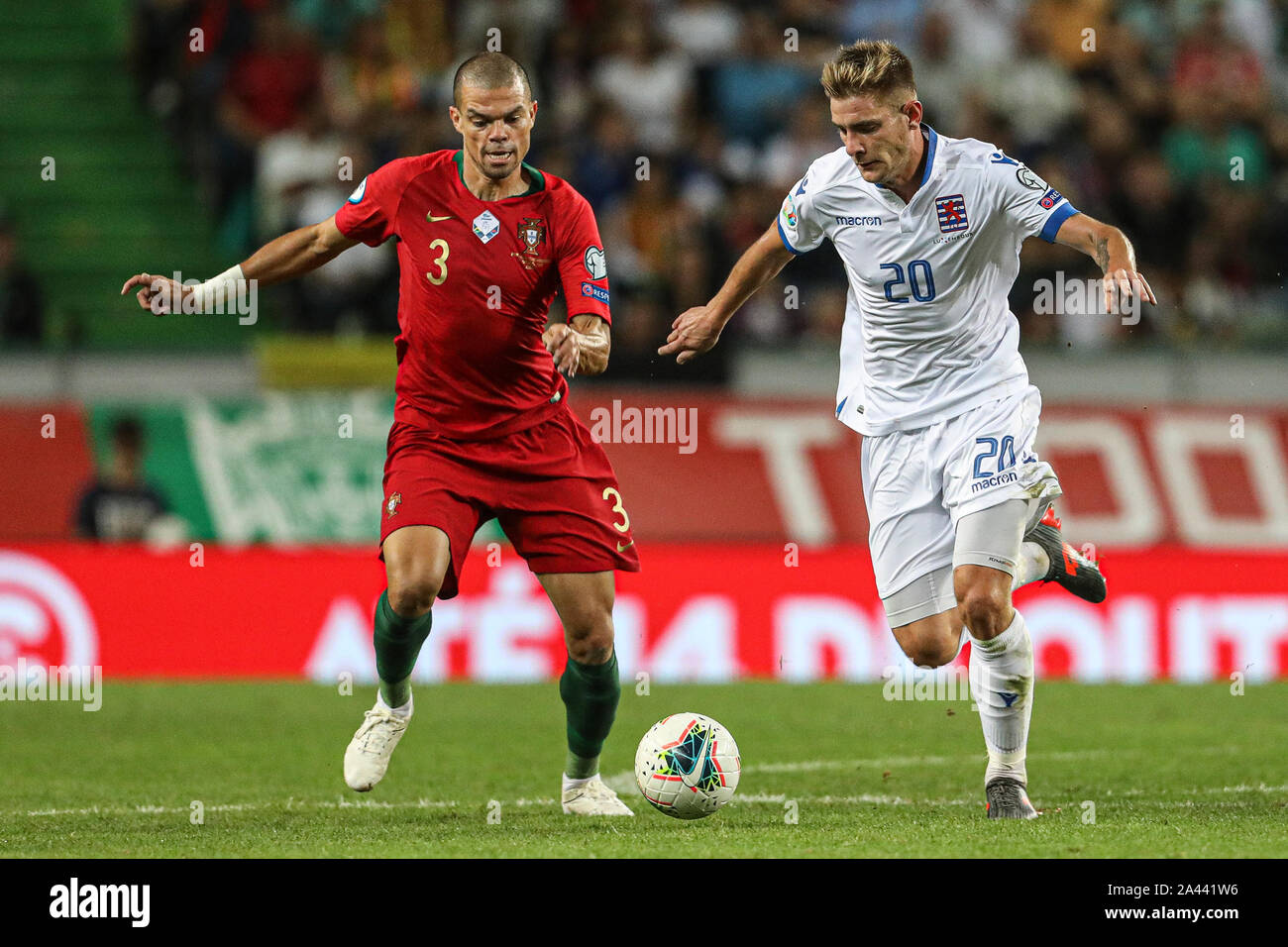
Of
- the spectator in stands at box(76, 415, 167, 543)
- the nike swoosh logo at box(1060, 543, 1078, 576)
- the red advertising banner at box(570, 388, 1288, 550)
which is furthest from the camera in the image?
the red advertising banner at box(570, 388, 1288, 550)

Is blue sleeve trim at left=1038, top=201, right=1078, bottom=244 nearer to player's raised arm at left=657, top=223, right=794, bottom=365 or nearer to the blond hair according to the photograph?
the blond hair

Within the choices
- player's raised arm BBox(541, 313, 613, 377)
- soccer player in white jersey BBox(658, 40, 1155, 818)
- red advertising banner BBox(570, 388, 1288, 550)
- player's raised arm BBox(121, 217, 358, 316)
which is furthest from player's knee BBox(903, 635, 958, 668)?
red advertising banner BBox(570, 388, 1288, 550)

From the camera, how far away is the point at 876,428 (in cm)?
708

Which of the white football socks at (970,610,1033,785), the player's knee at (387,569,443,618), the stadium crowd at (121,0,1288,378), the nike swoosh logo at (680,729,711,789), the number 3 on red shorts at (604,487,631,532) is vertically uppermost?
the stadium crowd at (121,0,1288,378)

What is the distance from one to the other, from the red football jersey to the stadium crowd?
6.63 meters

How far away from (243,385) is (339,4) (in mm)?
4230

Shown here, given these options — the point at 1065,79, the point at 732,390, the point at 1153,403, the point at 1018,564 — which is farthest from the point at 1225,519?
the point at 1018,564

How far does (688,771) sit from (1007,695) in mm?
1174

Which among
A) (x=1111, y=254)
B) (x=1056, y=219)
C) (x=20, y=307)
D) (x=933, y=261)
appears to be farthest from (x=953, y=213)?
(x=20, y=307)

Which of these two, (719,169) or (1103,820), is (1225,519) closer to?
(719,169)

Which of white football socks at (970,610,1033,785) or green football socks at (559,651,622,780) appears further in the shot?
green football socks at (559,651,622,780)

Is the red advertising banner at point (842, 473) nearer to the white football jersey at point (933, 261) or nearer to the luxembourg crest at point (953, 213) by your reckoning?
the white football jersey at point (933, 261)

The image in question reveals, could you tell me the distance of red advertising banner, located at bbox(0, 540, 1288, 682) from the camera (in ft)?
37.7

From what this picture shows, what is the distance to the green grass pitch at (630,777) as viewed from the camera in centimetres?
608
